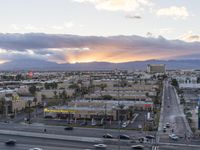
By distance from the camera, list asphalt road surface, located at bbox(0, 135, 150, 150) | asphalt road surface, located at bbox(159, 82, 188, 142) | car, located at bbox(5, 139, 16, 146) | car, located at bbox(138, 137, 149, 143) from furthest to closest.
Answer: asphalt road surface, located at bbox(159, 82, 188, 142) → car, located at bbox(138, 137, 149, 143) → car, located at bbox(5, 139, 16, 146) → asphalt road surface, located at bbox(0, 135, 150, 150)

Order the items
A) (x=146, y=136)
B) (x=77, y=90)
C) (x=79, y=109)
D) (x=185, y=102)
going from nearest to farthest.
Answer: (x=146, y=136)
(x=79, y=109)
(x=185, y=102)
(x=77, y=90)

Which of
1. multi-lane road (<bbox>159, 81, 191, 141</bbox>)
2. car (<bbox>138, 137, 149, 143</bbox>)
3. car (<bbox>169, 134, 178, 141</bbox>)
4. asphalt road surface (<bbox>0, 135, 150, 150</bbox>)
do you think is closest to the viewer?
asphalt road surface (<bbox>0, 135, 150, 150</bbox>)

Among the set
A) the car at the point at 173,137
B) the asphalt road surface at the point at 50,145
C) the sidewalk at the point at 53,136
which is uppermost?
the sidewalk at the point at 53,136

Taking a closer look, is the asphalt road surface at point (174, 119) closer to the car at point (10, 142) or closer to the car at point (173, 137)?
the car at point (173, 137)

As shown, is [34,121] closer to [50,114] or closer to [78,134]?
[50,114]

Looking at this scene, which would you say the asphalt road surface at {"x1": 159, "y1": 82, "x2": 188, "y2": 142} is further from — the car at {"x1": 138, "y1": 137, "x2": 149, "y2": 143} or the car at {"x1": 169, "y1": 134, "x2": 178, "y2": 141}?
the car at {"x1": 138, "y1": 137, "x2": 149, "y2": 143}

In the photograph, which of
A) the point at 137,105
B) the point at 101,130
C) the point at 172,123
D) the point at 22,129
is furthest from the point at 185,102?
the point at 22,129

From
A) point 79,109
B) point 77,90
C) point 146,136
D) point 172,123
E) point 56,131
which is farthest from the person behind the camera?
point 77,90

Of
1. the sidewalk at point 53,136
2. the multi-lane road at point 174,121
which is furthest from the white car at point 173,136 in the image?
the sidewalk at point 53,136

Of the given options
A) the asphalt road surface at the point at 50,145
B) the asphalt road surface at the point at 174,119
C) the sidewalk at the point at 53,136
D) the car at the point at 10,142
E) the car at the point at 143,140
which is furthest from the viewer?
the asphalt road surface at the point at 174,119

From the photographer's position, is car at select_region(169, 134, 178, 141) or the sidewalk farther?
car at select_region(169, 134, 178, 141)

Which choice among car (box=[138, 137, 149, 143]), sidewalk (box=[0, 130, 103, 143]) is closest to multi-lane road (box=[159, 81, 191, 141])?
car (box=[138, 137, 149, 143])
